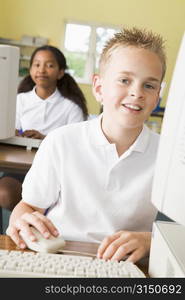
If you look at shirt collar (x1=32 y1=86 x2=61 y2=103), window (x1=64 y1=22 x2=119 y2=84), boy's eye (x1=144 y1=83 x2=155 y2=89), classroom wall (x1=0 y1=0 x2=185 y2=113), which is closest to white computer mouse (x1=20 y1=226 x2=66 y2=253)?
boy's eye (x1=144 y1=83 x2=155 y2=89)

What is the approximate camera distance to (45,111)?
303 centimetres

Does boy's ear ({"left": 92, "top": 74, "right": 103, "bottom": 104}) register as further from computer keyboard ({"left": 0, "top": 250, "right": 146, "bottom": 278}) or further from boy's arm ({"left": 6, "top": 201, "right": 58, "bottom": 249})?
computer keyboard ({"left": 0, "top": 250, "right": 146, "bottom": 278})

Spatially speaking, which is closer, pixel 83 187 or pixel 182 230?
pixel 182 230

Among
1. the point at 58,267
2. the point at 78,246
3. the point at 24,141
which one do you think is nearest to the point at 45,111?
the point at 24,141

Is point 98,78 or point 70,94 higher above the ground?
point 98,78

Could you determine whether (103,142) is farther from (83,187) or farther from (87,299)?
(87,299)

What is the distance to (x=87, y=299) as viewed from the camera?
57cm

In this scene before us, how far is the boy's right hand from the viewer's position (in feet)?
2.92

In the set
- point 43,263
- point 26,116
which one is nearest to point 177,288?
point 43,263

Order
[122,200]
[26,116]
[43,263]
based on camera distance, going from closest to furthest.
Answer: [43,263], [122,200], [26,116]

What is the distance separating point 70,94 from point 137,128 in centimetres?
196

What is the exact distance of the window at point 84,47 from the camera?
7.27 meters

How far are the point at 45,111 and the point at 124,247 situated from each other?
7.43 feet

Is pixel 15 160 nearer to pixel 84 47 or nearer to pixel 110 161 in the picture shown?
pixel 110 161
